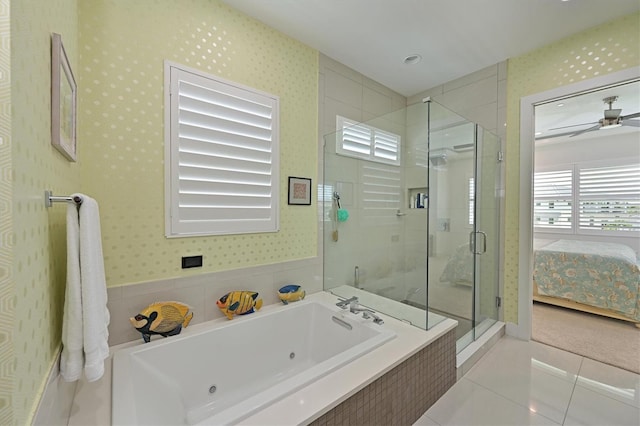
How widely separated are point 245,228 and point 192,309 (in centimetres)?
66

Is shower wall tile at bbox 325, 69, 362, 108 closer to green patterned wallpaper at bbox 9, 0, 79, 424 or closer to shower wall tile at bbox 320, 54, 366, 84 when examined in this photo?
shower wall tile at bbox 320, 54, 366, 84

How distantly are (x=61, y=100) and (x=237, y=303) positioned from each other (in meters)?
1.46

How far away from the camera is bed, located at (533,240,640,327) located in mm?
2887

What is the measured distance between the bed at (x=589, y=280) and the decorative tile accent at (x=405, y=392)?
2576 mm

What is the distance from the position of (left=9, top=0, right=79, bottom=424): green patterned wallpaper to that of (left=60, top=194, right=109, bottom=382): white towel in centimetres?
6

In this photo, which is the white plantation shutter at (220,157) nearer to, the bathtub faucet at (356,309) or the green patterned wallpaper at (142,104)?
the green patterned wallpaper at (142,104)

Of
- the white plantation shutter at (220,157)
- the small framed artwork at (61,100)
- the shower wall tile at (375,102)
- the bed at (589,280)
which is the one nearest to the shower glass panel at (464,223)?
the shower wall tile at (375,102)

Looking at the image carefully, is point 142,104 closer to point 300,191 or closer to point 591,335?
point 300,191

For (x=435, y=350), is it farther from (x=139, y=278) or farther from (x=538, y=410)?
(x=139, y=278)

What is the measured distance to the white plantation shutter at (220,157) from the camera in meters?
1.71

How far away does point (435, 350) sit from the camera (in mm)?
1703

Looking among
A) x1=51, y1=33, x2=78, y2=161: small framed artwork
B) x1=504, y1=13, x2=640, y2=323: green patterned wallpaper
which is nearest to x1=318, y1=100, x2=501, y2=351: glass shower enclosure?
x1=504, y1=13, x2=640, y2=323: green patterned wallpaper

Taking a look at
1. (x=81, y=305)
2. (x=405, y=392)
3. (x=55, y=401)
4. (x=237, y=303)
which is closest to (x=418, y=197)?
(x=405, y=392)

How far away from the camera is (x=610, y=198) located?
4574mm
